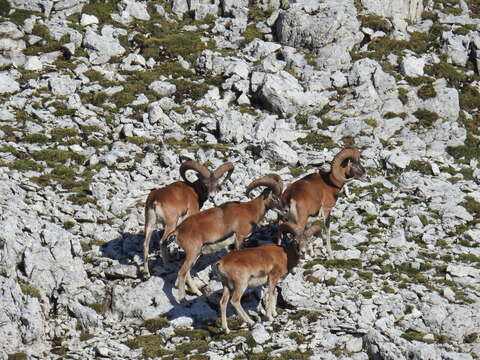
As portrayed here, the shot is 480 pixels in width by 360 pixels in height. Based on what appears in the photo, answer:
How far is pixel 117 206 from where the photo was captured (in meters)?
24.1

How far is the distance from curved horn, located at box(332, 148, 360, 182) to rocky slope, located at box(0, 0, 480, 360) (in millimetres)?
1870

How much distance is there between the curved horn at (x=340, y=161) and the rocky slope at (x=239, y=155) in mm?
1870

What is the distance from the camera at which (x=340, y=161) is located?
23.5 meters

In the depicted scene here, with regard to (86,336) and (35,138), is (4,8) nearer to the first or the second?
(35,138)

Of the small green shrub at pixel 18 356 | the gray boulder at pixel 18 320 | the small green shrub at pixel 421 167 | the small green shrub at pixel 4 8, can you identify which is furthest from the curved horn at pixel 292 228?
the small green shrub at pixel 4 8

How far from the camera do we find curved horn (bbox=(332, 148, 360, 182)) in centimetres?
2336

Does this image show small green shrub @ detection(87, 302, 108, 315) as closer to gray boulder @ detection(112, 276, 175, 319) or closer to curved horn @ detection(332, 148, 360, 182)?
gray boulder @ detection(112, 276, 175, 319)

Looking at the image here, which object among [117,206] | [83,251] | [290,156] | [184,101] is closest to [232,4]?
[184,101]

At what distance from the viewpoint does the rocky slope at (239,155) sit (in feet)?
60.3

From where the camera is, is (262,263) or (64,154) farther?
(64,154)

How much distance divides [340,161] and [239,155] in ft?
18.5

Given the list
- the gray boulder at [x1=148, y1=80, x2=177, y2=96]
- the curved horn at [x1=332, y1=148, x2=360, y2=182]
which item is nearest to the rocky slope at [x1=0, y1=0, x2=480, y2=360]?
the gray boulder at [x1=148, y1=80, x2=177, y2=96]

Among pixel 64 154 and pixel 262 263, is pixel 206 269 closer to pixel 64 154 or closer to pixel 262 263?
pixel 262 263

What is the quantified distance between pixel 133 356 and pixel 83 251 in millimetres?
5284
